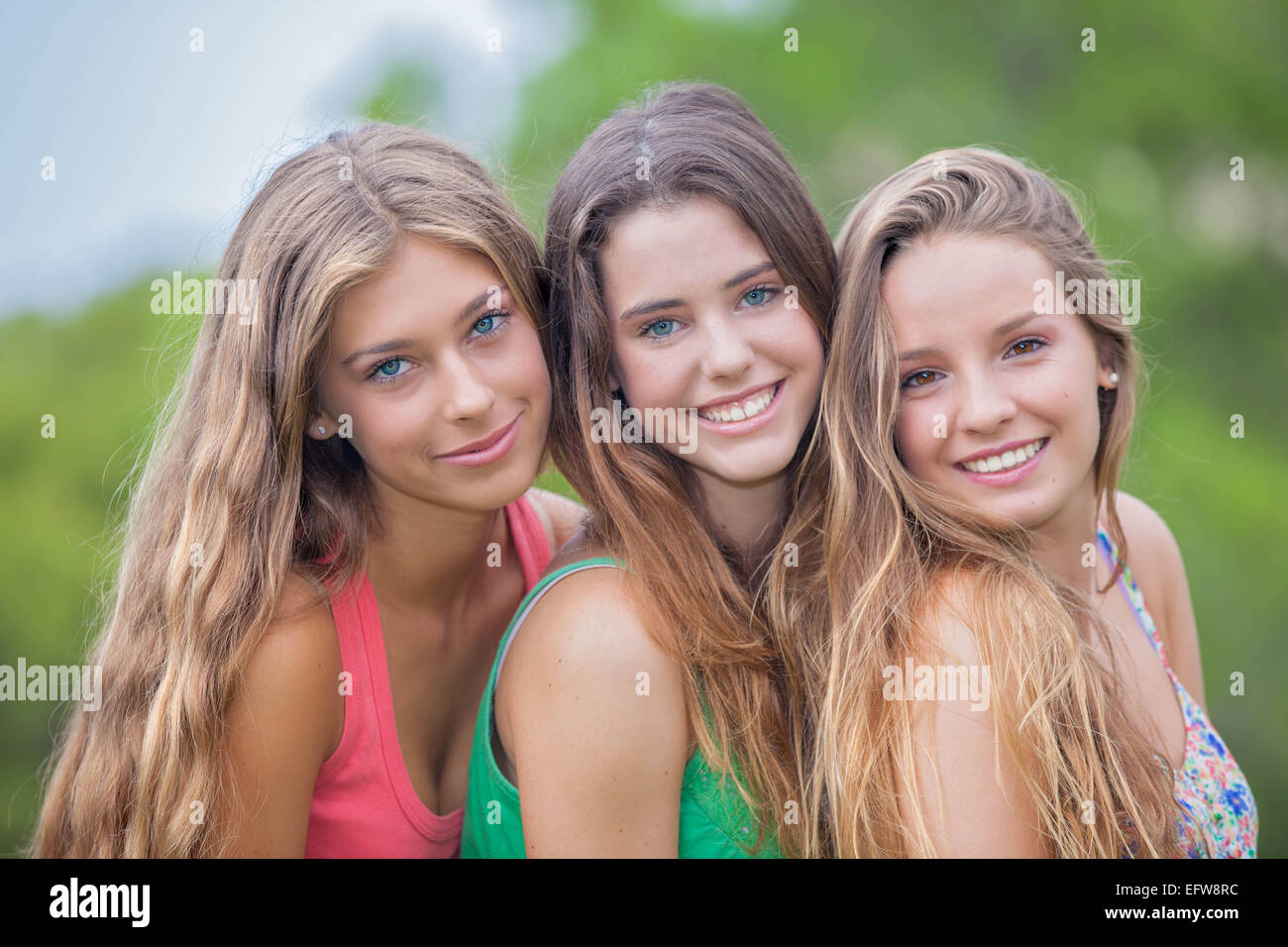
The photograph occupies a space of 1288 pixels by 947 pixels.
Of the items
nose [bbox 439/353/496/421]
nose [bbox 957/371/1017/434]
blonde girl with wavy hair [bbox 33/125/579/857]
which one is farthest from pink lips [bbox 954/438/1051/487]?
nose [bbox 439/353/496/421]

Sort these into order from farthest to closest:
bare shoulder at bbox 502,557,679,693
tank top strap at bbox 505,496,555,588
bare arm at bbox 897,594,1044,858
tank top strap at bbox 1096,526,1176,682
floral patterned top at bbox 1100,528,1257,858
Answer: tank top strap at bbox 505,496,555,588 → tank top strap at bbox 1096,526,1176,682 → floral patterned top at bbox 1100,528,1257,858 → bare shoulder at bbox 502,557,679,693 → bare arm at bbox 897,594,1044,858

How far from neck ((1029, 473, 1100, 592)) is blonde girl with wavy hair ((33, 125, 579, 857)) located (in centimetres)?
138

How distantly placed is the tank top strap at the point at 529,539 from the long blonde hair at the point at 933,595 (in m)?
0.86

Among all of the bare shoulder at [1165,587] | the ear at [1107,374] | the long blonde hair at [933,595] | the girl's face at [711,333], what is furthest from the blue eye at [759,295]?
the bare shoulder at [1165,587]

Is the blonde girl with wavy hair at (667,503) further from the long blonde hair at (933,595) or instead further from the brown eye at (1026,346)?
the brown eye at (1026,346)

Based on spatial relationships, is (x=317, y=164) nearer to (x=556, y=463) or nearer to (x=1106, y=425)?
(x=556, y=463)

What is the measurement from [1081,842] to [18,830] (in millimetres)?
7521

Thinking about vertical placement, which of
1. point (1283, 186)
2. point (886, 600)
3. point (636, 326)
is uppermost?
point (1283, 186)

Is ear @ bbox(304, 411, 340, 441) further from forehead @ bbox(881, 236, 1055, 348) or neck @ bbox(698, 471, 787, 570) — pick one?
forehead @ bbox(881, 236, 1055, 348)

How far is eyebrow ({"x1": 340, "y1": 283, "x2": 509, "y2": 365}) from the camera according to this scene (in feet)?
8.34

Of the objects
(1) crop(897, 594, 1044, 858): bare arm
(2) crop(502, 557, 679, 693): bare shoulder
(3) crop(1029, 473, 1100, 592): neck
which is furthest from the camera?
(3) crop(1029, 473, 1100, 592): neck

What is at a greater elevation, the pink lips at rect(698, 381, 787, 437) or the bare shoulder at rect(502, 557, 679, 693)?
the pink lips at rect(698, 381, 787, 437)
